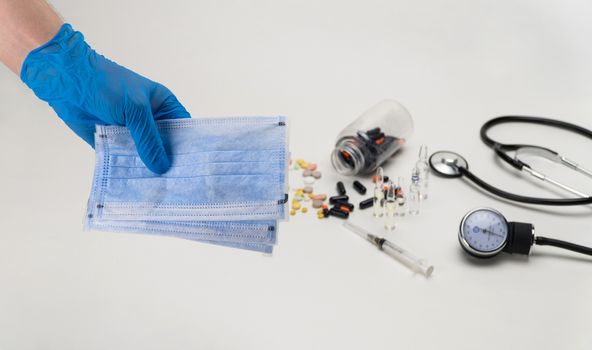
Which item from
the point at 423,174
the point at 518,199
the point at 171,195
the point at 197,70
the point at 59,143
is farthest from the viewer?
the point at 197,70

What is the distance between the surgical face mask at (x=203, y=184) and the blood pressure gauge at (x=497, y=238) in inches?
27.5

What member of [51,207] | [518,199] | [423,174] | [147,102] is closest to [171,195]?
[147,102]

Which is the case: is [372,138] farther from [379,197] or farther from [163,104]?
[163,104]

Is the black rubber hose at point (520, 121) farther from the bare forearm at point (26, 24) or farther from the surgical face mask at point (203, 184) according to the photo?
the bare forearm at point (26, 24)

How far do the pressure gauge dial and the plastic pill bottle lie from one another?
0.51 m

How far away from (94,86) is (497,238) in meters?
1.24

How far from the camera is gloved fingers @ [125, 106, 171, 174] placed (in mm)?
1432

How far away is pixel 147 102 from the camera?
146 cm

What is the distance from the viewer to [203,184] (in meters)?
1.46

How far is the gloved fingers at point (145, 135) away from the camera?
1432 mm

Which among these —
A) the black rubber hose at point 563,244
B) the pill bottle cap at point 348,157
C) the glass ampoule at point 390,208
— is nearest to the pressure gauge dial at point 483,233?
the black rubber hose at point 563,244

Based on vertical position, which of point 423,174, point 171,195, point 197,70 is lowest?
point 171,195

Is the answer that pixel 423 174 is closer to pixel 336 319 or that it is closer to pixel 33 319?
pixel 336 319

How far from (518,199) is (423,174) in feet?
1.13
